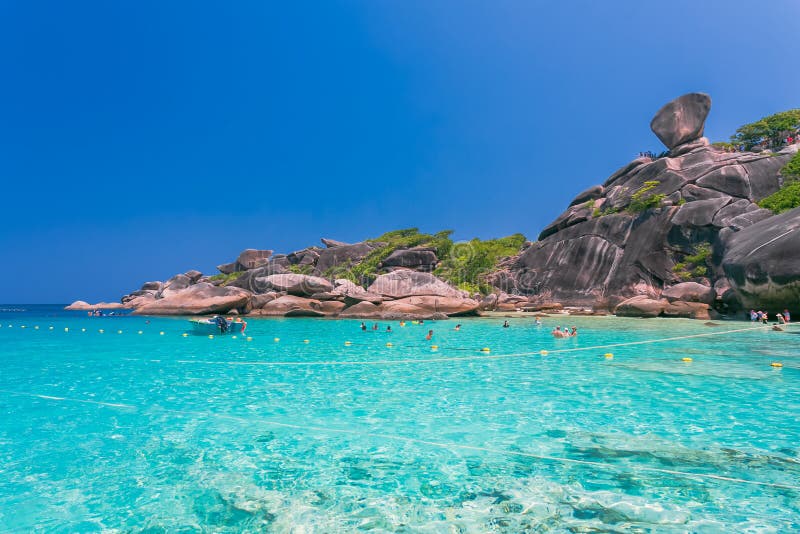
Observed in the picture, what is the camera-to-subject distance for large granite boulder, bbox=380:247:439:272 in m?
57.4

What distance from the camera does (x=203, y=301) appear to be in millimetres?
43125

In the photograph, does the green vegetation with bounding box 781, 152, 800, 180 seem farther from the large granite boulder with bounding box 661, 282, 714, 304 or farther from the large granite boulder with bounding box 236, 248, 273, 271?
the large granite boulder with bounding box 236, 248, 273, 271

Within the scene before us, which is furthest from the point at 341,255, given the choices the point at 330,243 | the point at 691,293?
the point at 691,293

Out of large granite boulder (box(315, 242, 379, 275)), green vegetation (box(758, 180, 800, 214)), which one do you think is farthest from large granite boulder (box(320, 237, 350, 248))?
green vegetation (box(758, 180, 800, 214))

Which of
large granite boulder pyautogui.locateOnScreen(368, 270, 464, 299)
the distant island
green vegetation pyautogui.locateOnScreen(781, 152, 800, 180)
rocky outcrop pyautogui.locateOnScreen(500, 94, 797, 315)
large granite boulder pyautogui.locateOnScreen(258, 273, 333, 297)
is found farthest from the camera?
large granite boulder pyautogui.locateOnScreen(258, 273, 333, 297)

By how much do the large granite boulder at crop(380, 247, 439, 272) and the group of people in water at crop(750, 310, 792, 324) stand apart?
35.3m

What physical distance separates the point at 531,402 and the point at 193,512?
22.5ft

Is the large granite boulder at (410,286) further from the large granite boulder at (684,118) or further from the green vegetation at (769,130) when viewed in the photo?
the green vegetation at (769,130)

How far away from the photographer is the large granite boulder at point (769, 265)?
23984 mm

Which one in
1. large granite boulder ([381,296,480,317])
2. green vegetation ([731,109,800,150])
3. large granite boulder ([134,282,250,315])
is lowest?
large granite boulder ([381,296,480,317])

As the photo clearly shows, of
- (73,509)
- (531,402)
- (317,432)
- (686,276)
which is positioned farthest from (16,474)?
(686,276)

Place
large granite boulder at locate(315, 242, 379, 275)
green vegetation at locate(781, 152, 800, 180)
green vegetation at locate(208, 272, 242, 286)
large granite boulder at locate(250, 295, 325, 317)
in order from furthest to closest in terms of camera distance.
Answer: green vegetation at locate(208, 272, 242, 286) < large granite boulder at locate(315, 242, 379, 275) < large granite boulder at locate(250, 295, 325, 317) < green vegetation at locate(781, 152, 800, 180)

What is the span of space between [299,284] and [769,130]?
173 ft

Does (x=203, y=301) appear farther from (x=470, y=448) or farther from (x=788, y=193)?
(x=788, y=193)
